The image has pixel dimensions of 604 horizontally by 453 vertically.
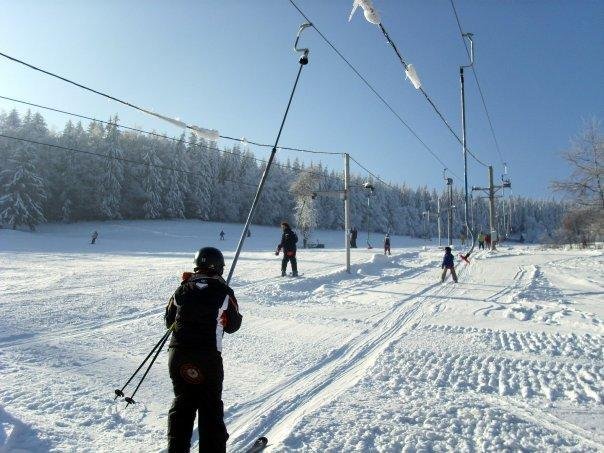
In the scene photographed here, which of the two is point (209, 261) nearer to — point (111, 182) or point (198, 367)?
point (198, 367)

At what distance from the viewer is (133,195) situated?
64.1m

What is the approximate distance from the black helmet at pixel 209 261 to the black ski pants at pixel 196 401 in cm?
69

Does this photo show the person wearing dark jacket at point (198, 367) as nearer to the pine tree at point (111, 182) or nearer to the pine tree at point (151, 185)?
the pine tree at point (111, 182)

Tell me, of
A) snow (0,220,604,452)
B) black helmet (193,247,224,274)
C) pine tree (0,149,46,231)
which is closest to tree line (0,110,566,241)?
pine tree (0,149,46,231)

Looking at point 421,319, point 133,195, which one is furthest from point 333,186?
point 421,319

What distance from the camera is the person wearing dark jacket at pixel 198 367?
305 centimetres

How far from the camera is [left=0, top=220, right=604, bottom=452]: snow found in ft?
12.2

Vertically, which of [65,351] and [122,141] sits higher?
[122,141]

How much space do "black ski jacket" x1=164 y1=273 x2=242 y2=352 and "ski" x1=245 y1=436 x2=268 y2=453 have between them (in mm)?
957

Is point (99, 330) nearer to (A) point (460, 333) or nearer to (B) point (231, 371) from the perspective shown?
(B) point (231, 371)

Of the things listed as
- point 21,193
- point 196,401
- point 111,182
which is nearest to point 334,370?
point 196,401

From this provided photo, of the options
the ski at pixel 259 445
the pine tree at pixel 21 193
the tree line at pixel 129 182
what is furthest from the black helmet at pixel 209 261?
the pine tree at pixel 21 193

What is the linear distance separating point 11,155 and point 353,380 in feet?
196

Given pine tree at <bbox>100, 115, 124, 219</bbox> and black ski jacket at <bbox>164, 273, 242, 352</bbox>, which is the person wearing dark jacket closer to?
black ski jacket at <bbox>164, 273, 242, 352</bbox>
